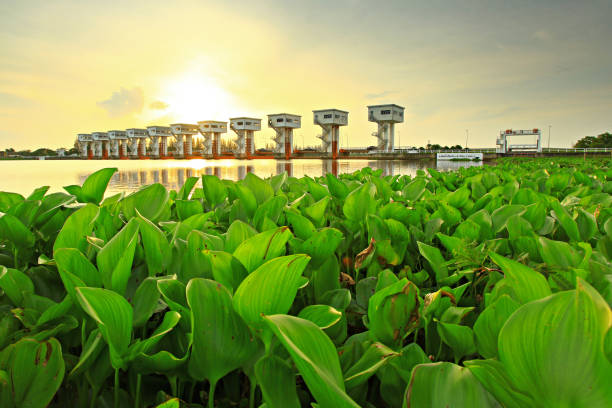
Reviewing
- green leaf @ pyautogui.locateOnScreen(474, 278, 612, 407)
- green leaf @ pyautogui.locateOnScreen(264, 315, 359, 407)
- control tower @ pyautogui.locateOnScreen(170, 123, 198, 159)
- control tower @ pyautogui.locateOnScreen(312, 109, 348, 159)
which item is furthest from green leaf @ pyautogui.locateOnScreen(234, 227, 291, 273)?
control tower @ pyautogui.locateOnScreen(170, 123, 198, 159)

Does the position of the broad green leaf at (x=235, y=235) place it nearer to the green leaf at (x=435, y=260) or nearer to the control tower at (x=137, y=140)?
the green leaf at (x=435, y=260)

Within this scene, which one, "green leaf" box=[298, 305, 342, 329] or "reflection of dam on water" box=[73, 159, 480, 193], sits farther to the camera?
"reflection of dam on water" box=[73, 159, 480, 193]

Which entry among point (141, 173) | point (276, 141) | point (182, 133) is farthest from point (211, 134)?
point (141, 173)

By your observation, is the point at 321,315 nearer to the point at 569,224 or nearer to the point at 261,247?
the point at 261,247

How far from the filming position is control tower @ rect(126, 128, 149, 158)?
200 feet

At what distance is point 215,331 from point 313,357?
0.19 m

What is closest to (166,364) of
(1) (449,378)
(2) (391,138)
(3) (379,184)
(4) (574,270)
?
(1) (449,378)

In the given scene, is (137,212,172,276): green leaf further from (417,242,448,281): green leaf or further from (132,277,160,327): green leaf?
(417,242,448,281): green leaf

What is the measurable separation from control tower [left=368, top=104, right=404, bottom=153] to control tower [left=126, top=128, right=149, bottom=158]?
1541 inches

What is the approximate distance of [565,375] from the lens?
315 mm

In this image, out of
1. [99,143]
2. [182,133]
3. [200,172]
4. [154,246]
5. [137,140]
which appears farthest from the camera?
[137,140]

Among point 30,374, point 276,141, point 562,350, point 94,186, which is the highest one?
point 276,141

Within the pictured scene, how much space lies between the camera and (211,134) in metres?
55.3

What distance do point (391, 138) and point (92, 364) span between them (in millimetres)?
44516
